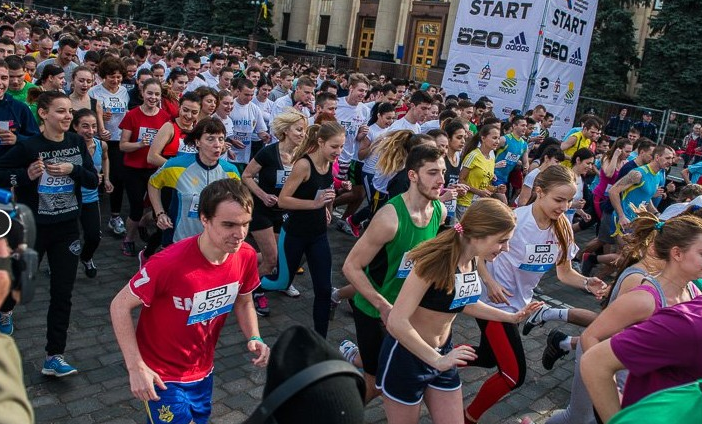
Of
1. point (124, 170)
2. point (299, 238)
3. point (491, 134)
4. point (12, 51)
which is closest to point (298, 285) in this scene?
point (299, 238)

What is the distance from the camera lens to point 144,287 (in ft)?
9.96

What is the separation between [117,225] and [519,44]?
9583mm

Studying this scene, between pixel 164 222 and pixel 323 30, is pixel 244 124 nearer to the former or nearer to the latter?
pixel 164 222

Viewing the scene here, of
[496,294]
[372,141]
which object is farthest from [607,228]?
[496,294]

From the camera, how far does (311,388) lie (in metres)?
1.38

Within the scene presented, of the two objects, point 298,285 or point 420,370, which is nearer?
point 420,370

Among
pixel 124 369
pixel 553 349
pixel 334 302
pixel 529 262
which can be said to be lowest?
pixel 124 369

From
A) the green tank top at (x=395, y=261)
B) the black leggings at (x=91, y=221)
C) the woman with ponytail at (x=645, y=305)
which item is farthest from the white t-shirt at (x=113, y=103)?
the woman with ponytail at (x=645, y=305)

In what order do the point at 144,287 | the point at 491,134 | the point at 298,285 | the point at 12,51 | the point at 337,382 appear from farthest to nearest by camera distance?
the point at 12,51 → the point at 491,134 → the point at 298,285 → the point at 144,287 → the point at 337,382

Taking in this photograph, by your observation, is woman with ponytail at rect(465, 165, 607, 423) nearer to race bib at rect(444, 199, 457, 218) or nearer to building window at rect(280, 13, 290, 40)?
race bib at rect(444, 199, 457, 218)

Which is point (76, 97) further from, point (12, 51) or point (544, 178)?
point (544, 178)

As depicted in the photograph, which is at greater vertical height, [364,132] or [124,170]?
[364,132]

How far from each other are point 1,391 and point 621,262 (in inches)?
158

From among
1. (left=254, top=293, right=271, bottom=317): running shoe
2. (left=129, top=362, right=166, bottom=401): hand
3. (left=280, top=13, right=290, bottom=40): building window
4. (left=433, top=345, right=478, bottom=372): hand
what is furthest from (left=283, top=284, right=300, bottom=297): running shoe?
(left=280, top=13, right=290, bottom=40): building window
